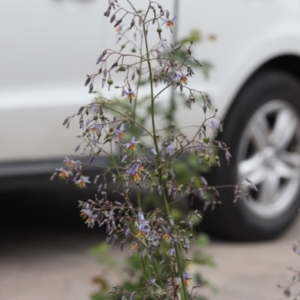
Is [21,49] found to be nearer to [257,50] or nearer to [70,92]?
[70,92]

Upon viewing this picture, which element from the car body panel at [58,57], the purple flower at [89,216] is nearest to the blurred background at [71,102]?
the car body panel at [58,57]

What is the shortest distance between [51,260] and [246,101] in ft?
4.39

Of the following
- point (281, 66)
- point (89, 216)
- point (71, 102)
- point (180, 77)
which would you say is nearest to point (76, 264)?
point (71, 102)

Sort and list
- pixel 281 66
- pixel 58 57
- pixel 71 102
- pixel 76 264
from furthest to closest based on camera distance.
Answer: pixel 281 66, pixel 76 264, pixel 71 102, pixel 58 57

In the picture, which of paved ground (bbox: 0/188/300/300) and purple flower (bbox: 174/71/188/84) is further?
paved ground (bbox: 0/188/300/300)

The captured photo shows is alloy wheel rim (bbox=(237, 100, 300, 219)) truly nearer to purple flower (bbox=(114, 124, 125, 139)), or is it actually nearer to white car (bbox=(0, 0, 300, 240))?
white car (bbox=(0, 0, 300, 240))

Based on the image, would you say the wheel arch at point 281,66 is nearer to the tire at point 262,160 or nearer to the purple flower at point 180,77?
the tire at point 262,160

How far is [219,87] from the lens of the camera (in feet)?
16.9

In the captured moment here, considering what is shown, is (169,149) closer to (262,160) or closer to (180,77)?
(180,77)

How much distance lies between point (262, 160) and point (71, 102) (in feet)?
4.07

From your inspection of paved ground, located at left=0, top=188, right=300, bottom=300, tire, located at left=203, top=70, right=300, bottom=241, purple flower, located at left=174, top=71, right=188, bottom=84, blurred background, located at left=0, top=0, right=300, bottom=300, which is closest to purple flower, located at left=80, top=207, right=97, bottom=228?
purple flower, located at left=174, top=71, right=188, bottom=84

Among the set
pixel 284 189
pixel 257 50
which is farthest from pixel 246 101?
pixel 284 189

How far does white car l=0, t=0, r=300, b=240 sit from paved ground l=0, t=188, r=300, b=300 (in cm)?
19

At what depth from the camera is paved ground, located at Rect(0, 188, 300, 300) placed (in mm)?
4676
